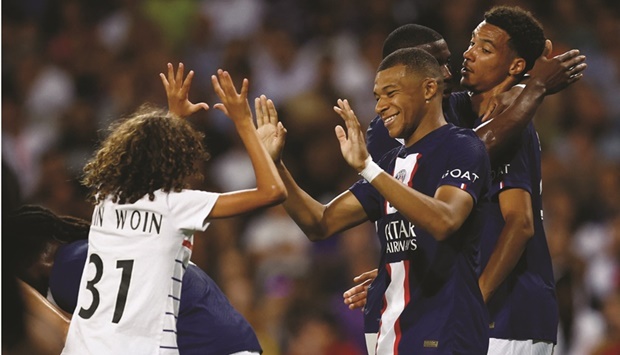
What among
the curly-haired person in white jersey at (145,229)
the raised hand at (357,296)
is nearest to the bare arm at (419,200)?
the curly-haired person in white jersey at (145,229)

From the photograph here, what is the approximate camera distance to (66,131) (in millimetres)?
10477

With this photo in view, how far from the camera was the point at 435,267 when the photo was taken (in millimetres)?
4129

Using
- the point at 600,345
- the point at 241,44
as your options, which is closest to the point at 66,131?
the point at 241,44

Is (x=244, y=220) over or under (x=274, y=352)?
over

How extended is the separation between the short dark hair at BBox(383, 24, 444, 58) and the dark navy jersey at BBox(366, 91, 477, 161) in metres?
0.36

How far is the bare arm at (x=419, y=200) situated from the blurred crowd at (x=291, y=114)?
160 inches

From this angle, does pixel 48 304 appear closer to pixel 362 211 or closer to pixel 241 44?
pixel 362 211

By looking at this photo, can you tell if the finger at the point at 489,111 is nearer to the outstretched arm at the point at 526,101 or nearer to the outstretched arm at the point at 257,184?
the outstretched arm at the point at 526,101

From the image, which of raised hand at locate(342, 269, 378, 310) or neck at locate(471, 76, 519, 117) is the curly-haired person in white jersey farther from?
neck at locate(471, 76, 519, 117)

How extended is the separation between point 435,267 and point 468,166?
393mm

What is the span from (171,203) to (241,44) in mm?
6825

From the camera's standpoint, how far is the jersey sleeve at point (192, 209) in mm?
4305

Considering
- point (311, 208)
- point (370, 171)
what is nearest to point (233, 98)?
point (311, 208)

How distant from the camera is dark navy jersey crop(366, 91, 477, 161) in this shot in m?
4.94
